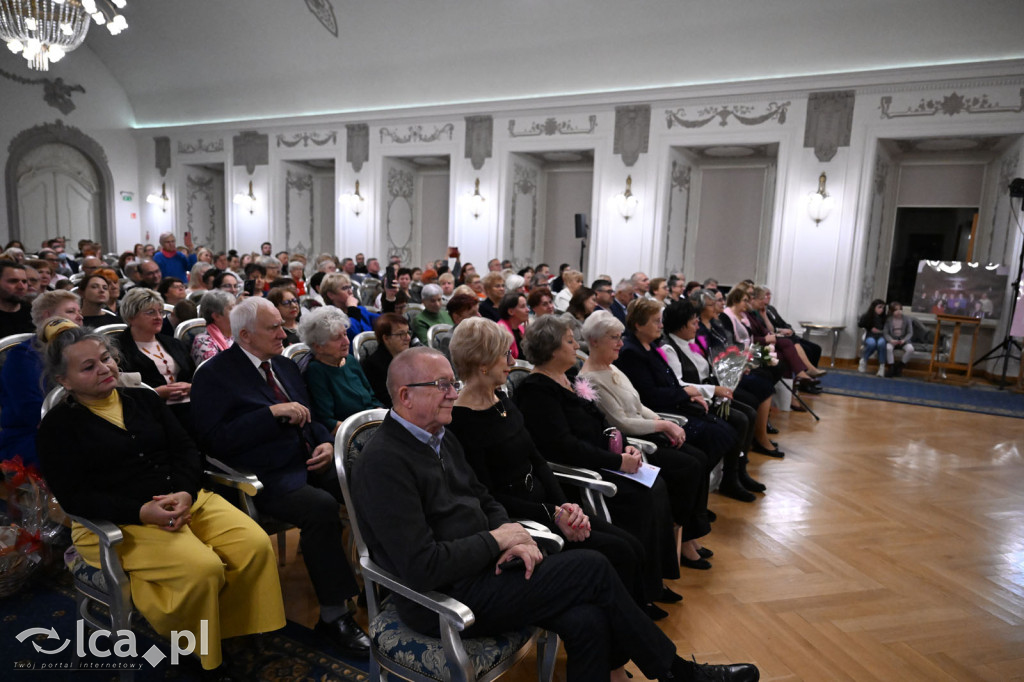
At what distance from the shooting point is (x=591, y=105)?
10328 mm

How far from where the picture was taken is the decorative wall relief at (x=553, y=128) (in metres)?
10.4

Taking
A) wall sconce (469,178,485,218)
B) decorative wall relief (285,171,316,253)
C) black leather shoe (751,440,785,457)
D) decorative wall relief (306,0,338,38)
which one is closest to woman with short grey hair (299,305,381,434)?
black leather shoe (751,440,785,457)

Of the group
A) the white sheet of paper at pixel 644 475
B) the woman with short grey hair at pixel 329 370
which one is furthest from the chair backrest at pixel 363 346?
the white sheet of paper at pixel 644 475

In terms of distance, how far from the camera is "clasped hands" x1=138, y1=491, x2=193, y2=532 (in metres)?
1.90

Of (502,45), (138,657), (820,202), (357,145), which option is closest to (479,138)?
(502,45)

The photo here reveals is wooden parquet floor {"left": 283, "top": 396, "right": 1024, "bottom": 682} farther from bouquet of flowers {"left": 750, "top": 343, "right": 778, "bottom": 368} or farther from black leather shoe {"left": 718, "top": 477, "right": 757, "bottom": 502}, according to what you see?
bouquet of flowers {"left": 750, "top": 343, "right": 778, "bottom": 368}

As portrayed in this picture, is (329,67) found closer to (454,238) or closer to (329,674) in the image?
(454,238)

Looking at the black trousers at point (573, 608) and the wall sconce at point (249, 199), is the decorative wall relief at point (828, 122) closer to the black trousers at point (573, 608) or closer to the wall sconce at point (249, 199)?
the black trousers at point (573, 608)

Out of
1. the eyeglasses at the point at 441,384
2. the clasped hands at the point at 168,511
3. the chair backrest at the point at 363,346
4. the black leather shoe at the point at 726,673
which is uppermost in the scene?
the eyeglasses at the point at 441,384

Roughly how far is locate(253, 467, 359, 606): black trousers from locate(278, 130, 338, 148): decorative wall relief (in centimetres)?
1155

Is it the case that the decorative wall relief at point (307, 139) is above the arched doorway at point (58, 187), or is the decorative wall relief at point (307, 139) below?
above

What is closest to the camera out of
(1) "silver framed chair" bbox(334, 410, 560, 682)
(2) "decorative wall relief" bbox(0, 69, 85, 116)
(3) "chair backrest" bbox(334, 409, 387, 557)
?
(1) "silver framed chair" bbox(334, 410, 560, 682)

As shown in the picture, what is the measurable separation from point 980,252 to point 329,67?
11309mm

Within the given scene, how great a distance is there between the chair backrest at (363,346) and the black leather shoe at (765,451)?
3217 mm
